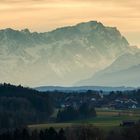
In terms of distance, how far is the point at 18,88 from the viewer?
192875mm

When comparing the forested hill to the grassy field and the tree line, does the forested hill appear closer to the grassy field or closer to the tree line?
the grassy field

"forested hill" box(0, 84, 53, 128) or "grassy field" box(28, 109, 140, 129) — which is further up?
"forested hill" box(0, 84, 53, 128)

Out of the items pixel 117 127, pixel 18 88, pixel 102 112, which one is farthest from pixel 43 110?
pixel 117 127

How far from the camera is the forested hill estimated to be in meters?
147

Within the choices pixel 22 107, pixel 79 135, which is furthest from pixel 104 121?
pixel 22 107

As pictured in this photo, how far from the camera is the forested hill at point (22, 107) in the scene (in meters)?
147

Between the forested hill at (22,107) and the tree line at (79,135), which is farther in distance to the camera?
the forested hill at (22,107)

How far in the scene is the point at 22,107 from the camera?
16350cm

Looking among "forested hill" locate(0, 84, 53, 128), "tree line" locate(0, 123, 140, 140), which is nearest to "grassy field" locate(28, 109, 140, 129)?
"forested hill" locate(0, 84, 53, 128)

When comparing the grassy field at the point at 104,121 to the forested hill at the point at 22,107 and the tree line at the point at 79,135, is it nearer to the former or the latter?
the forested hill at the point at 22,107

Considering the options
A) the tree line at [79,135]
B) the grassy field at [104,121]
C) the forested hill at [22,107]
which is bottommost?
the tree line at [79,135]

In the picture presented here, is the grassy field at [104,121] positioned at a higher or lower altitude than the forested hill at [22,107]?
lower

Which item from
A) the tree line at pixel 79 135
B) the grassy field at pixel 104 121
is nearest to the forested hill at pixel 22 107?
the grassy field at pixel 104 121

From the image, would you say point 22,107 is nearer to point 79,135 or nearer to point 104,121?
point 104,121
